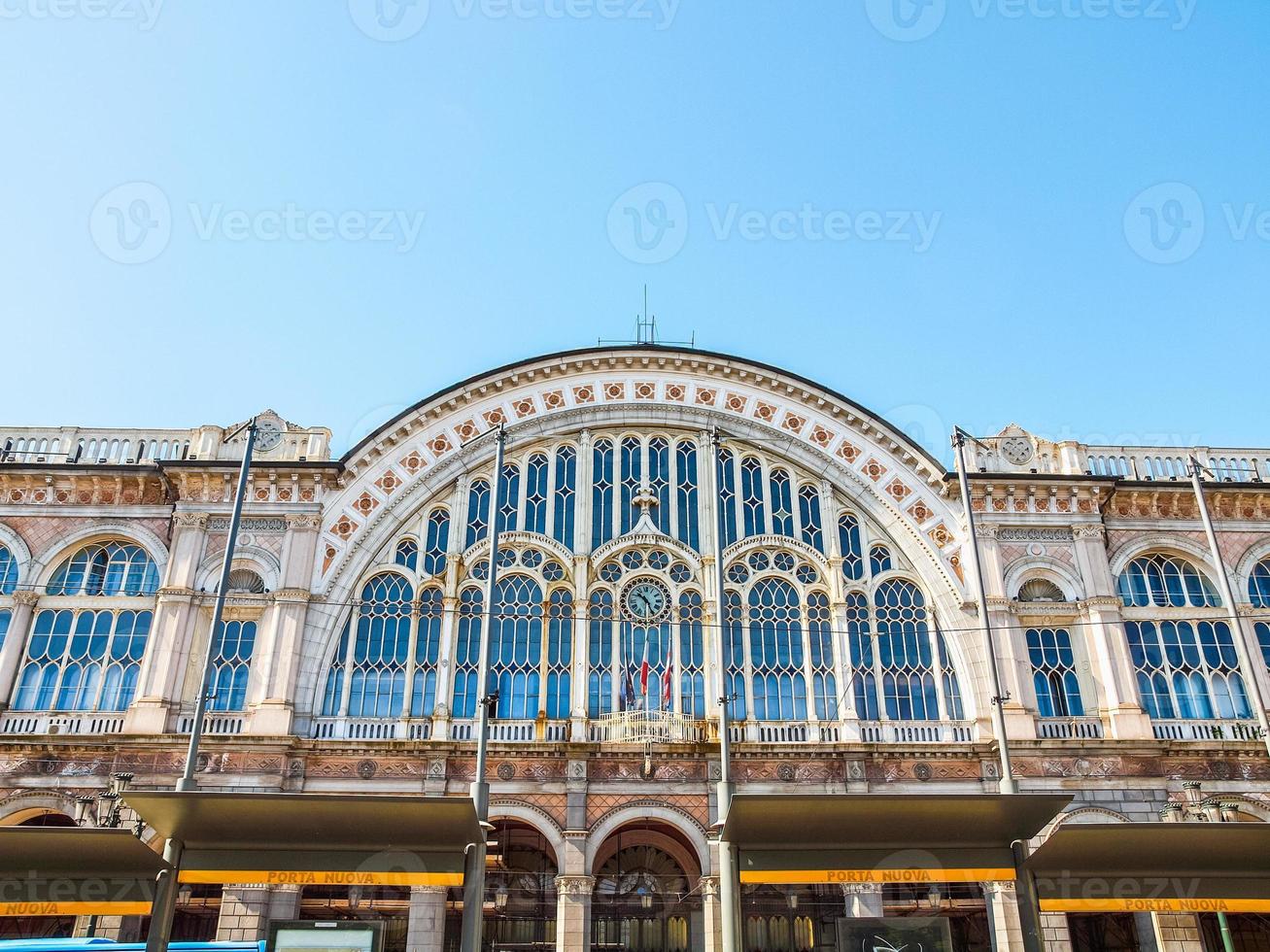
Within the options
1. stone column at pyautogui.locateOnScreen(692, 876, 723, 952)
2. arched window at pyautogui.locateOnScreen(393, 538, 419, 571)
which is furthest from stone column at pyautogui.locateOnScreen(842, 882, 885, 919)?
arched window at pyautogui.locateOnScreen(393, 538, 419, 571)

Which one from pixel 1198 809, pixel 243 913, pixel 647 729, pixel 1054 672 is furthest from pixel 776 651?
pixel 243 913

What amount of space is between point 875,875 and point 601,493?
1641cm

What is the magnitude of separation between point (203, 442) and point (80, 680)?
8.05 meters

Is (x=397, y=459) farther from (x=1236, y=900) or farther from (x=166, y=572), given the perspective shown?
(x=1236, y=900)

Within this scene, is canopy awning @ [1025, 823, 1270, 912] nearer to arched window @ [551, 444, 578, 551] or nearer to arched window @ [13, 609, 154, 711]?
arched window @ [551, 444, 578, 551]

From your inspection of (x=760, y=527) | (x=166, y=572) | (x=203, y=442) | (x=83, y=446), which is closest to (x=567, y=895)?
(x=760, y=527)

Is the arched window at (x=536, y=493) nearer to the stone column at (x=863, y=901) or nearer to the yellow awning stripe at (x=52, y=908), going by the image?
the stone column at (x=863, y=901)

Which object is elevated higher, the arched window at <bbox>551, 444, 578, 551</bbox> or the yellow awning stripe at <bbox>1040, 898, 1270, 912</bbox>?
A: the arched window at <bbox>551, 444, 578, 551</bbox>

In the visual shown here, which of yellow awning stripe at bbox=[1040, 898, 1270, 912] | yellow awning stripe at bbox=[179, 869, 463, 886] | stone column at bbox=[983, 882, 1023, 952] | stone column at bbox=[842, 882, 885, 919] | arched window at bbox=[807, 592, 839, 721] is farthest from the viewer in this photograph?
arched window at bbox=[807, 592, 839, 721]

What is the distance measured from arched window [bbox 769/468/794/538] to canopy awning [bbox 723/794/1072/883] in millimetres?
13690

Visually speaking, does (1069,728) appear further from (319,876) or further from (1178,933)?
(319,876)

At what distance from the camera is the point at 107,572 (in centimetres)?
3209

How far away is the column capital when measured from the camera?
90.0 ft

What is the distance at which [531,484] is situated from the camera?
34.2 meters
